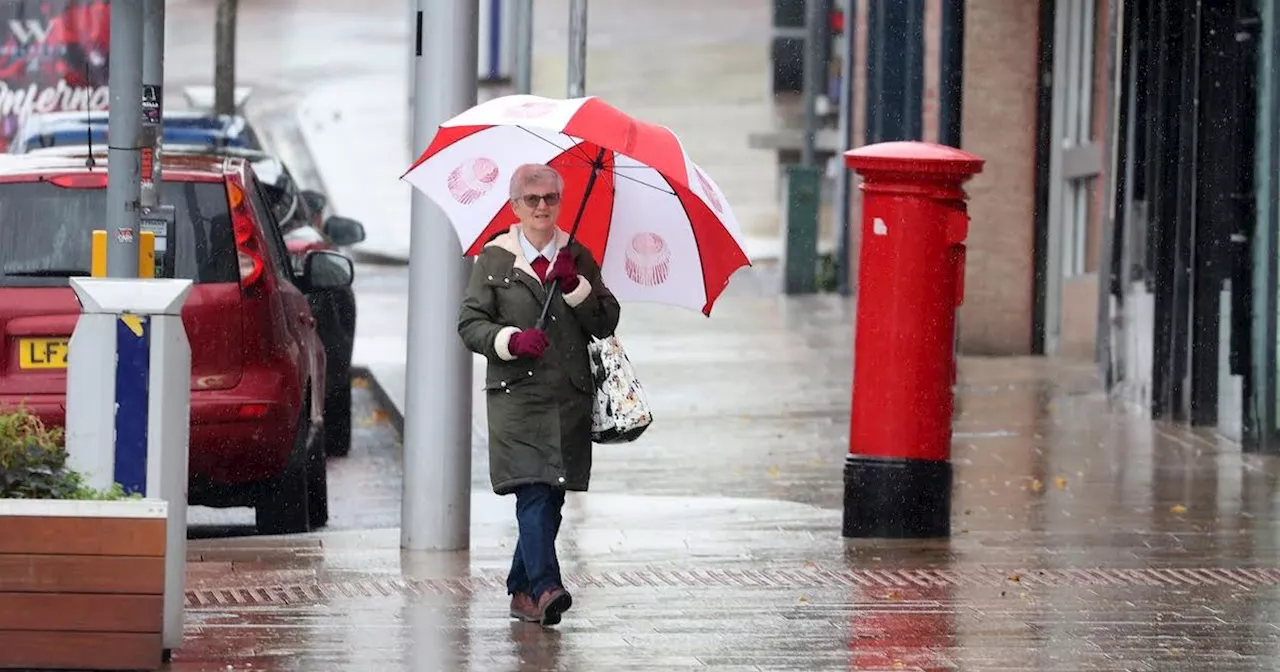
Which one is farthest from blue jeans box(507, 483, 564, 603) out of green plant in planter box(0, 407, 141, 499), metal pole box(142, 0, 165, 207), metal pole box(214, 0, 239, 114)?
metal pole box(214, 0, 239, 114)

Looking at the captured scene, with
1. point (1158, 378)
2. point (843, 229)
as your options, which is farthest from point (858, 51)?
point (1158, 378)

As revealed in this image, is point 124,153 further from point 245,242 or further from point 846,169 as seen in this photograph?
point 846,169

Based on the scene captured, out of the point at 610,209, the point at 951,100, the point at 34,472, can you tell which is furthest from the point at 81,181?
the point at 951,100

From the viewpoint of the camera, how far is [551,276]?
781 centimetres

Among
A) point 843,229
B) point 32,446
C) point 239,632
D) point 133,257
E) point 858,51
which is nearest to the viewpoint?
point 32,446

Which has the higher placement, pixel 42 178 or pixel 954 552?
pixel 42 178

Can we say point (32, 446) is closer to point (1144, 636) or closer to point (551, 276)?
point (551, 276)

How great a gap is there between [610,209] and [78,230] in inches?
112

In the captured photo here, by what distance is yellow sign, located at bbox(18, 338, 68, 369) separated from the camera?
9766mm

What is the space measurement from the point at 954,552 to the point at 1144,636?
1.91 m

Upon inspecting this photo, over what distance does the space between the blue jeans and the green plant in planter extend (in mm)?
1375

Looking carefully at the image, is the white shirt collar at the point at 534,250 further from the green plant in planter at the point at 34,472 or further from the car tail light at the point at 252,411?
the car tail light at the point at 252,411

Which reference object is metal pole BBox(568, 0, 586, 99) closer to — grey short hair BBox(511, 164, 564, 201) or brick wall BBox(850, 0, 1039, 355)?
grey short hair BBox(511, 164, 564, 201)

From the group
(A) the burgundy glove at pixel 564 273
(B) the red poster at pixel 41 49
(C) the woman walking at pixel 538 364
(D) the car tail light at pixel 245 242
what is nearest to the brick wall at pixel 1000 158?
(B) the red poster at pixel 41 49
